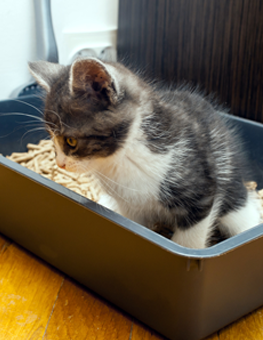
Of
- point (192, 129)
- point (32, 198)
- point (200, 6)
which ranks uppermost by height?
point (200, 6)

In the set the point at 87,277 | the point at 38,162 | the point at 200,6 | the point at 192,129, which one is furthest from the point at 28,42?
the point at 87,277

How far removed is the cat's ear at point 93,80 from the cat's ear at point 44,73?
0.16m

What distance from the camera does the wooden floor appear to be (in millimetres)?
910

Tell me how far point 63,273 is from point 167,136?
1.68 feet

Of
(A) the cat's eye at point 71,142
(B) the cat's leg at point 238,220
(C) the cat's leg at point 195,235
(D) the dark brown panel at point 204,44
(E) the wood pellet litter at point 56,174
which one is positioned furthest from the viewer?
(D) the dark brown panel at point 204,44

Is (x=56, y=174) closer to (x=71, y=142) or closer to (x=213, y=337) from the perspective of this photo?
(x=71, y=142)

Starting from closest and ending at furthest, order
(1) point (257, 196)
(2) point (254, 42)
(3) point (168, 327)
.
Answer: (3) point (168, 327) < (1) point (257, 196) < (2) point (254, 42)

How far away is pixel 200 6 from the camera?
5.58 feet

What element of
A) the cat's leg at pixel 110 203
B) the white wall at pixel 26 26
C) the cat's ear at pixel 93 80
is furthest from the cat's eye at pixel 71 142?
the white wall at pixel 26 26

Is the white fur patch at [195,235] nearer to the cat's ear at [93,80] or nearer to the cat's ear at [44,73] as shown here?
the cat's ear at [93,80]

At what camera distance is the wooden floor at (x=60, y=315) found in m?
0.91

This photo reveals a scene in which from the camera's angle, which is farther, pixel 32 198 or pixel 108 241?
pixel 32 198

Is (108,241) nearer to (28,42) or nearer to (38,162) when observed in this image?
(38,162)

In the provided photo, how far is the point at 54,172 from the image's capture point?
1.55 meters
